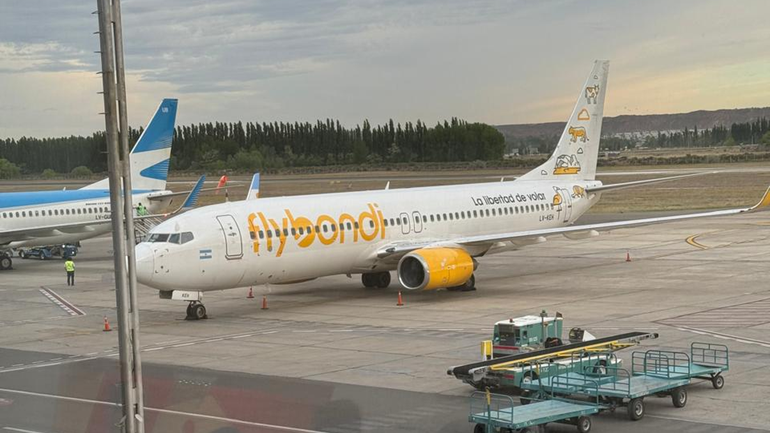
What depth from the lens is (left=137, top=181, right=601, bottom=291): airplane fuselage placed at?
3550cm

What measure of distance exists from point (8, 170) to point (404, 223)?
57.8 feet

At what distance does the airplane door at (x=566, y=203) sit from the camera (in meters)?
49.4

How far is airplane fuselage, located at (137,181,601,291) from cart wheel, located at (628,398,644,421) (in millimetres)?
18235

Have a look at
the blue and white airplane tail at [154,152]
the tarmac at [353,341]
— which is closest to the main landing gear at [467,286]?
the tarmac at [353,341]

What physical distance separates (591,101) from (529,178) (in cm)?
492

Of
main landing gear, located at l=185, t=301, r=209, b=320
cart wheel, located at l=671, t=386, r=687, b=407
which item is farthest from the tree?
cart wheel, located at l=671, t=386, r=687, b=407

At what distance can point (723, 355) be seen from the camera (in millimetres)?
26719

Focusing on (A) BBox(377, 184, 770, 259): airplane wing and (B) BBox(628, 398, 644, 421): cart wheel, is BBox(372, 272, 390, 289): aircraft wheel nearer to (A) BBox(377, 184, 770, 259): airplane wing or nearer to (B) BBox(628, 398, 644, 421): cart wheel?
(A) BBox(377, 184, 770, 259): airplane wing

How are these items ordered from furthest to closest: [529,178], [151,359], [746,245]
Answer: [746,245] < [529,178] < [151,359]

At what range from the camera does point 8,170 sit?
2867 cm

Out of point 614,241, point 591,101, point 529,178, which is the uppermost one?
point 591,101

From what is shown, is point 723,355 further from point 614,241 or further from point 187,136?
point 187,136

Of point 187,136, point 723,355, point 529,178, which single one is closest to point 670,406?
point 723,355

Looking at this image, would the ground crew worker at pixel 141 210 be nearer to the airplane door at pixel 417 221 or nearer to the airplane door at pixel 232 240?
the airplane door at pixel 417 221
